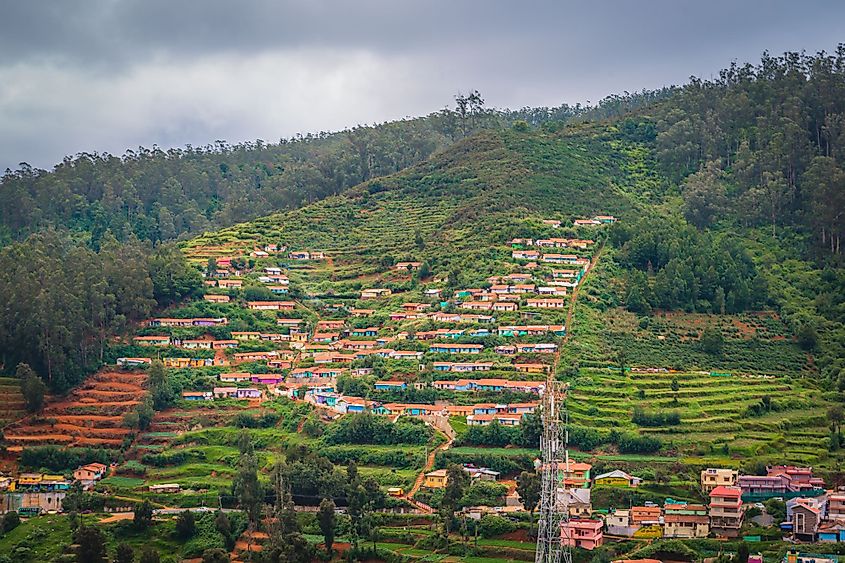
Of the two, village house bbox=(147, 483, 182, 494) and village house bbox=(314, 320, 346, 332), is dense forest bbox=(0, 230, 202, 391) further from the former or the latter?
village house bbox=(147, 483, 182, 494)

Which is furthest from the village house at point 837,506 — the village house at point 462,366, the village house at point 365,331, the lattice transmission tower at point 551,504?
the village house at point 365,331

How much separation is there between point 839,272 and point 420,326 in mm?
19722

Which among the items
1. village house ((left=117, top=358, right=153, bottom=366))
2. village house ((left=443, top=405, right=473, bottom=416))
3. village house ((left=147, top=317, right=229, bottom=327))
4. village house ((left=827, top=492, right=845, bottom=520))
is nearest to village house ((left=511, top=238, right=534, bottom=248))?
village house ((left=147, top=317, right=229, bottom=327))

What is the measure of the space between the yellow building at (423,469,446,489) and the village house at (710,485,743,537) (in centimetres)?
945

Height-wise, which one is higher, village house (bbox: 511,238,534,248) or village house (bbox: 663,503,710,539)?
village house (bbox: 511,238,534,248)

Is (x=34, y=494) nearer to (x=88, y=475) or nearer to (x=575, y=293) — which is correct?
(x=88, y=475)

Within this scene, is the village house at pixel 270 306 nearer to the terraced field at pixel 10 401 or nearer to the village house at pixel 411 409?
the terraced field at pixel 10 401

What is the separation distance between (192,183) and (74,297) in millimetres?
39437

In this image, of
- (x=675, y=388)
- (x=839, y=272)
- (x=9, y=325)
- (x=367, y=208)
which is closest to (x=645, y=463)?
(x=675, y=388)

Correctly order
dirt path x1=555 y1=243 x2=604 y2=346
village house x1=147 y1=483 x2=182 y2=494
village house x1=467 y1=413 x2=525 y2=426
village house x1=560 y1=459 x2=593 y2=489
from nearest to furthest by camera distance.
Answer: village house x1=560 y1=459 x2=593 y2=489 < village house x1=147 y1=483 x2=182 y2=494 < village house x1=467 y1=413 x2=525 y2=426 < dirt path x1=555 y1=243 x2=604 y2=346

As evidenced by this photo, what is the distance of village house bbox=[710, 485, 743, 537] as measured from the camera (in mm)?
37812

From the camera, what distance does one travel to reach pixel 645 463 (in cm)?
4278

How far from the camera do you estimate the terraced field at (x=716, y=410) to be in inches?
1720

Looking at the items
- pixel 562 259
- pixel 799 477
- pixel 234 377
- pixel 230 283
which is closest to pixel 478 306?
pixel 562 259
